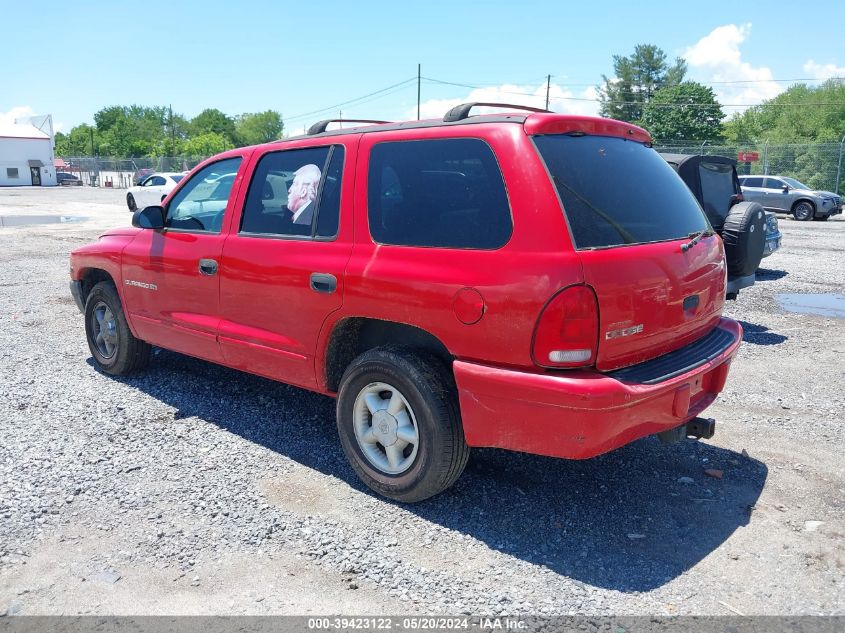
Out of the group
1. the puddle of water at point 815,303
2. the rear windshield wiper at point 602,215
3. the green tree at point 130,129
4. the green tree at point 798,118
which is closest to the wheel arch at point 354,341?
the rear windshield wiper at point 602,215

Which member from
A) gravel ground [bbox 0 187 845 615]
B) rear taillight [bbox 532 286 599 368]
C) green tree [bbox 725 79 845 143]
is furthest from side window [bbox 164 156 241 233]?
green tree [bbox 725 79 845 143]

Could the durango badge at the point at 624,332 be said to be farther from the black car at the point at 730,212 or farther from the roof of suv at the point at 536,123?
the black car at the point at 730,212

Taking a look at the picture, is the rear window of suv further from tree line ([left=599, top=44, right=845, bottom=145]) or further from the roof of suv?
tree line ([left=599, top=44, right=845, bottom=145])

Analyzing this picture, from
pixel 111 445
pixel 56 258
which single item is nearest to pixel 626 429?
pixel 111 445

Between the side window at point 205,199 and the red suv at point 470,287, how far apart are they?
0.09m

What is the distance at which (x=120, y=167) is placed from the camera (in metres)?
63.1

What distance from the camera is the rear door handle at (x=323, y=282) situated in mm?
3715

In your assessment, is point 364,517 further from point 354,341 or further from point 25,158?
point 25,158

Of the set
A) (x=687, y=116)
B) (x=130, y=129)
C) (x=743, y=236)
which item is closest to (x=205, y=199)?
(x=743, y=236)

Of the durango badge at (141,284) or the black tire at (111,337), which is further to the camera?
the black tire at (111,337)

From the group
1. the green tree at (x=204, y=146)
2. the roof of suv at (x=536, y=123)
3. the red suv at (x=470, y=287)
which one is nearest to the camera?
the red suv at (x=470, y=287)

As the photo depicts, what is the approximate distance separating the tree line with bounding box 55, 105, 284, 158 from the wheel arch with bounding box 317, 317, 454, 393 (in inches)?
4055

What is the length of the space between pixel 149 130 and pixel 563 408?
13247 centimetres

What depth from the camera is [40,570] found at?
308 cm
